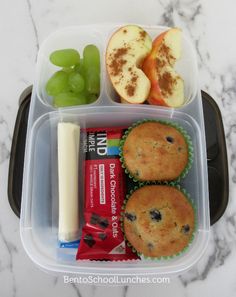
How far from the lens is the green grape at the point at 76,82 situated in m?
0.76

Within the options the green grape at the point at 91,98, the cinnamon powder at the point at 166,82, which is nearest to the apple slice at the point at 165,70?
the cinnamon powder at the point at 166,82

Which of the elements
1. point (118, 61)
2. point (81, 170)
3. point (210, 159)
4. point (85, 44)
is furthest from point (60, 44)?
point (210, 159)

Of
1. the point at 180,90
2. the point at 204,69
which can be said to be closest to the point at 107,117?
the point at 180,90

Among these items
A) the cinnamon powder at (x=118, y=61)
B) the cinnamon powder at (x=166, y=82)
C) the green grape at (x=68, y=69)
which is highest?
the cinnamon powder at (x=118, y=61)

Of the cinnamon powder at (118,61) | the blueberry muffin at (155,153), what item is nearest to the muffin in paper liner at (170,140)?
the blueberry muffin at (155,153)

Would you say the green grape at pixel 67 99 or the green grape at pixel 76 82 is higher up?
the green grape at pixel 76 82

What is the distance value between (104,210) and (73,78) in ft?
0.81

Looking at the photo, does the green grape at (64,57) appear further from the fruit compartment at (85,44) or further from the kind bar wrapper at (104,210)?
the kind bar wrapper at (104,210)

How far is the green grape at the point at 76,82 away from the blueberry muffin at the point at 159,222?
8.8 inches

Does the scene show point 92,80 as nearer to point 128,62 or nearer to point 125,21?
point 128,62

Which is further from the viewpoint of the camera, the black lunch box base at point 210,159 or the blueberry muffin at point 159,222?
the black lunch box base at point 210,159

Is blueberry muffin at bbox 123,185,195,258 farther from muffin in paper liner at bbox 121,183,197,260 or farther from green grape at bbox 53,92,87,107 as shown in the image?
green grape at bbox 53,92,87,107

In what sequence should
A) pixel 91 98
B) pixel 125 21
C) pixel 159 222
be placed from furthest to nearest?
pixel 125 21
pixel 91 98
pixel 159 222

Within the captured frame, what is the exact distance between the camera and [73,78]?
761 mm
